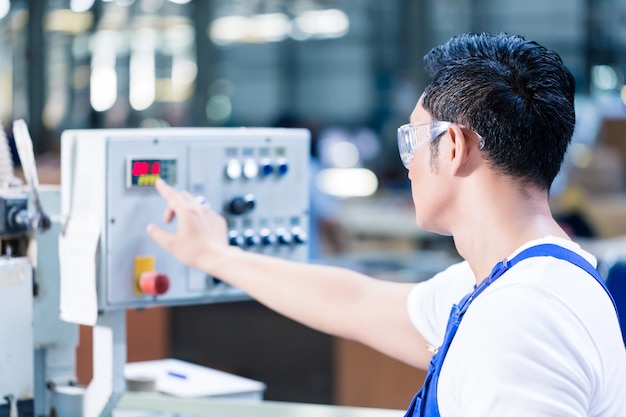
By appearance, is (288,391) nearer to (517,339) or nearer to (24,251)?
(24,251)

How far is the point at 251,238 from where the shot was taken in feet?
6.89

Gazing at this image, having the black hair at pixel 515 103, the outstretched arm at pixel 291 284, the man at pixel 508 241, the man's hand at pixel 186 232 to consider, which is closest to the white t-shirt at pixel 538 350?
the man at pixel 508 241

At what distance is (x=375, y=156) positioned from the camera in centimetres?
1403

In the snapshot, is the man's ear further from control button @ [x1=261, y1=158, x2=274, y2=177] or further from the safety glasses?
control button @ [x1=261, y1=158, x2=274, y2=177]

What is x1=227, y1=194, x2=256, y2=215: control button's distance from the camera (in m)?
2.05

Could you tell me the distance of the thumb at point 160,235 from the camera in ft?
6.40

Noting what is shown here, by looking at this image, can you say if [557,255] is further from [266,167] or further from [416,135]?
[266,167]

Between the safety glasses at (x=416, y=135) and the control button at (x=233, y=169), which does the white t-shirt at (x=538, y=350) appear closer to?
the safety glasses at (x=416, y=135)

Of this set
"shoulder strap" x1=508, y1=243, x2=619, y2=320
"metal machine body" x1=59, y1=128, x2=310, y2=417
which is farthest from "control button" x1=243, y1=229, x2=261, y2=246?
"shoulder strap" x1=508, y1=243, x2=619, y2=320

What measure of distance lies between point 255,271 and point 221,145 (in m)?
0.26

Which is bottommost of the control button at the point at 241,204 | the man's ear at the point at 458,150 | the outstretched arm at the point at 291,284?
the outstretched arm at the point at 291,284

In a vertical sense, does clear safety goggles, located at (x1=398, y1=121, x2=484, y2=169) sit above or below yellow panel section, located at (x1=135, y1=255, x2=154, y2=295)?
above

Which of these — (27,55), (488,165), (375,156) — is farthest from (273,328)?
(375,156)

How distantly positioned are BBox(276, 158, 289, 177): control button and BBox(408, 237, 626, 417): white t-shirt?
841 mm
